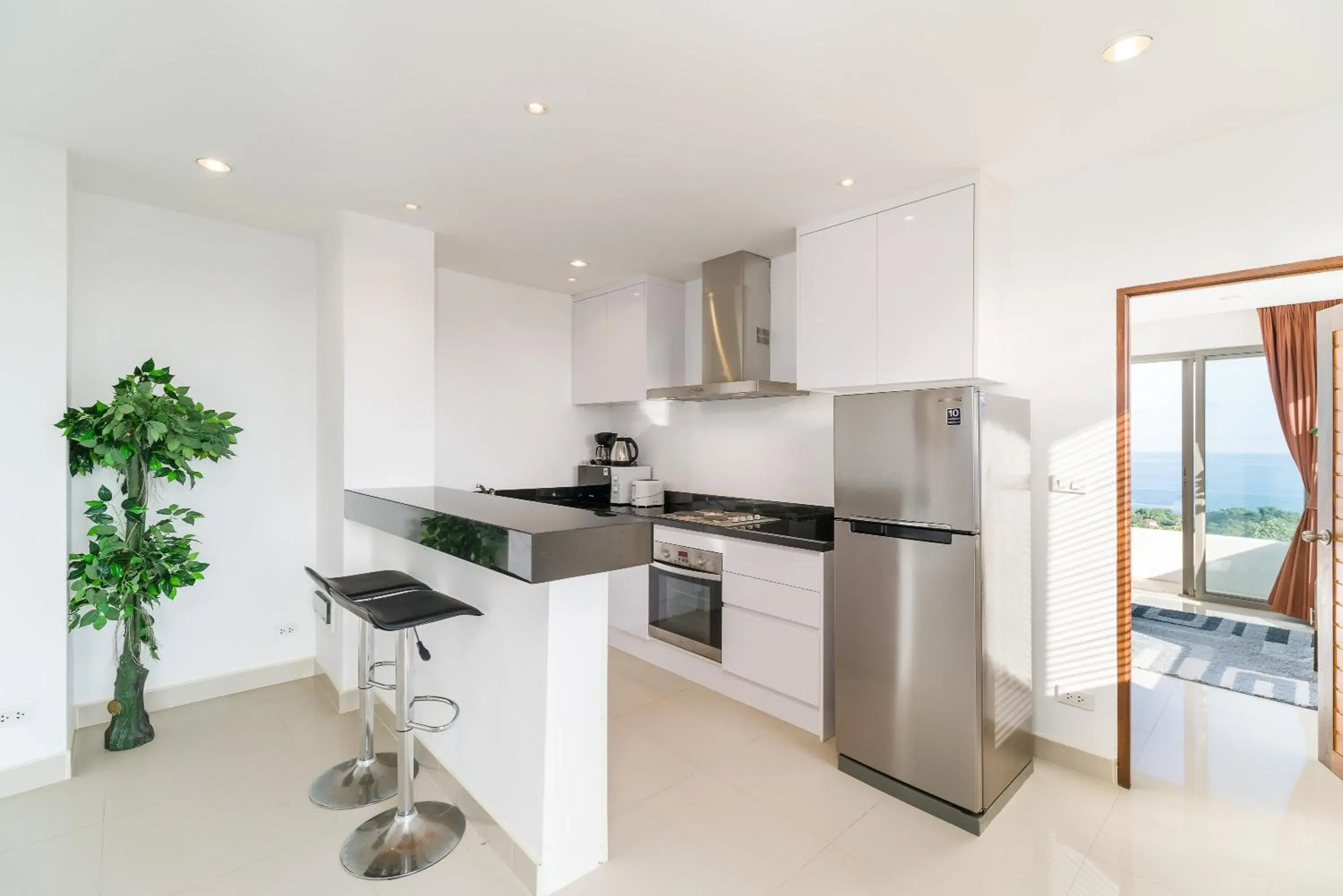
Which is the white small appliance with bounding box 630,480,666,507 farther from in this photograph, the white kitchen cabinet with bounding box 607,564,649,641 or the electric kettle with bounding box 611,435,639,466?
the white kitchen cabinet with bounding box 607,564,649,641

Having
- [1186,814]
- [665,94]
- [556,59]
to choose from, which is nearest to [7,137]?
[556,59]

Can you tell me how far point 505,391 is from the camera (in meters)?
4.18

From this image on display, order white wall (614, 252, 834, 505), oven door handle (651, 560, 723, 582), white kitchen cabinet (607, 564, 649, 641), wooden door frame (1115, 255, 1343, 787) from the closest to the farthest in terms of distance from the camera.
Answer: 1. wooden door frame (1115, 255, 1343, 787)
2. oven door handle (651, 560, 723, 582)
3. white wall (614, 252, 834, 505)
4. white kitchen cabinet (607, 564, 649, 641)

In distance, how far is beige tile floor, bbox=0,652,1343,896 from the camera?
1.76 metres

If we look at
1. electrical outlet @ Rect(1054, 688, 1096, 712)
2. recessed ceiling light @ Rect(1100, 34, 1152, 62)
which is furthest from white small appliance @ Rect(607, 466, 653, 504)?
recessed ceiling light @ Rect(1100, 34, 1152, 62)

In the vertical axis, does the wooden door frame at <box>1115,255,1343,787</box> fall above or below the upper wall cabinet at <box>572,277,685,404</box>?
below

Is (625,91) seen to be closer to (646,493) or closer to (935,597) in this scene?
(935,597)

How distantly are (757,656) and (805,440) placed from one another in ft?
4.26

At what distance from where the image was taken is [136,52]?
1.69 metres

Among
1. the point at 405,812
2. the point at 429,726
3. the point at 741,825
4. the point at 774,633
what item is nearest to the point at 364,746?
the point at 405,812

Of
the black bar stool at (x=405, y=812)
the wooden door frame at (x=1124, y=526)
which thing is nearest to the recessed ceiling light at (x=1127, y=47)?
the wooden door frame at (x=1124, y=526)

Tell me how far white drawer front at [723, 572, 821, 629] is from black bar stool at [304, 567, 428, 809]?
60.2 inches

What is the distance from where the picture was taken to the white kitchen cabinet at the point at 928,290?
2.39 metres

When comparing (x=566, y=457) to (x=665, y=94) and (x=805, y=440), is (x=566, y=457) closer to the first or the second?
(x=805, y=440)
